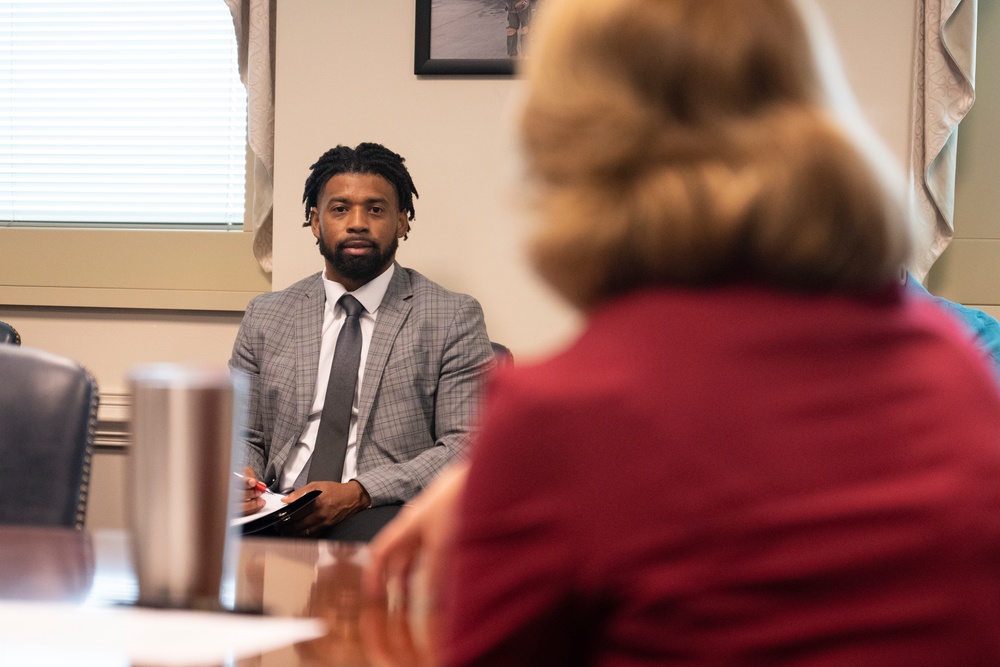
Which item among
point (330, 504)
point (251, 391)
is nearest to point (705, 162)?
point (330, 504)

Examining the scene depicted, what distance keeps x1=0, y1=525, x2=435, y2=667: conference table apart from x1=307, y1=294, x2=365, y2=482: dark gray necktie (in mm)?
1263

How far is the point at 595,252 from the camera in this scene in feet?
1.94

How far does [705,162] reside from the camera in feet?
1.93

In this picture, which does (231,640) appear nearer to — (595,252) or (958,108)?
(595,252)


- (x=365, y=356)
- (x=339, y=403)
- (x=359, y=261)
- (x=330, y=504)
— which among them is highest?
(x=359, y=261)

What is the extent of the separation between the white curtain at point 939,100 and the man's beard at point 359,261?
143 cm

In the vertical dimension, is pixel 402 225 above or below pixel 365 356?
above

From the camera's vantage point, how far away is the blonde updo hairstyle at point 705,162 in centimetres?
57

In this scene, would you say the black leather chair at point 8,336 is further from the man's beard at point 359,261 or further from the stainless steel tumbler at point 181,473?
the stainless steel tumbler at point 181,473

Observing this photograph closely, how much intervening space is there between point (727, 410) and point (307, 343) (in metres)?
2.25

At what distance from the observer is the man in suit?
102 inches

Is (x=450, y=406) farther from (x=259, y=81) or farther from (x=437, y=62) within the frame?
(x=259, y=81)

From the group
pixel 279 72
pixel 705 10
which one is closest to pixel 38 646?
pixel 705 10

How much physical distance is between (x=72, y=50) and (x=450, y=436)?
6.77 feet
